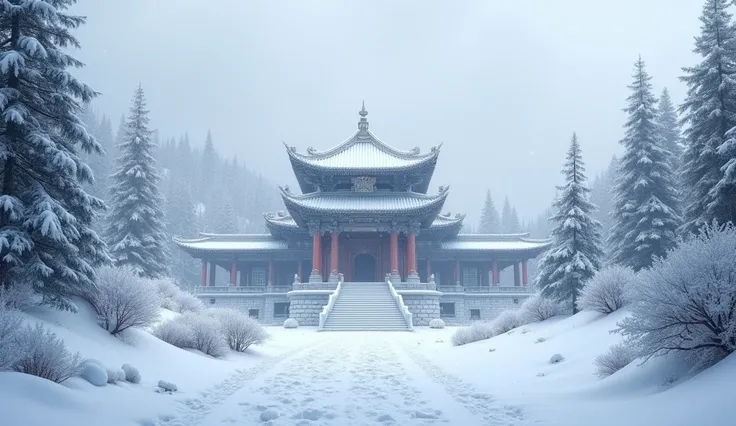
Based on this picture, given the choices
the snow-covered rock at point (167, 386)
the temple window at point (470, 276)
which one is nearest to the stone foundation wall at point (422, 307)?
the temple window at point (470, 276)

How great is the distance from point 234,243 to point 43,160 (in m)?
32.1

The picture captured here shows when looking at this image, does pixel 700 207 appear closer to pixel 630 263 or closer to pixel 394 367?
pixel 630 263

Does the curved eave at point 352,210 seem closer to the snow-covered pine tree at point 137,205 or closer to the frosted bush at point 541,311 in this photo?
the snow-covered pine tree at point 137,205

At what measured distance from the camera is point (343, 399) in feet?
22.2

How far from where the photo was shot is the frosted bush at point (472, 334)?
1593 cm

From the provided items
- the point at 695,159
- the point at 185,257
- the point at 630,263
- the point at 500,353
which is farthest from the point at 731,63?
the point at 185,257

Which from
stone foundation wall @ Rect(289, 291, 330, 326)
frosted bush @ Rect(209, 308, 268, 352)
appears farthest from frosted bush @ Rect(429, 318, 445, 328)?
frosted bush @ Rect(209, 308, 268, 352)

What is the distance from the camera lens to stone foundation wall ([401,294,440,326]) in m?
28.5

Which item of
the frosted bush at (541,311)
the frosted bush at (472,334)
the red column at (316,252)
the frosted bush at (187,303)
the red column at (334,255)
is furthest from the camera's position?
the red column at (316,252)

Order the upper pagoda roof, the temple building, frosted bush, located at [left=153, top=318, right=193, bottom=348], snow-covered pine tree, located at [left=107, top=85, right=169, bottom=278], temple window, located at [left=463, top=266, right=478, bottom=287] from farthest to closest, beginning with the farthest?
temple window, located at [left=463, top=266, right=478, bottom=287], the upper pagoda roof, the temple building, snow-covered pine tree, located at [left=107, top=85, right=169, bottom=278], frosted bush, located at [left=153, top=318, right=193, bottom=348]

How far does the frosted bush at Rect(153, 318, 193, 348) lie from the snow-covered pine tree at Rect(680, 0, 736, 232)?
13.7 meters

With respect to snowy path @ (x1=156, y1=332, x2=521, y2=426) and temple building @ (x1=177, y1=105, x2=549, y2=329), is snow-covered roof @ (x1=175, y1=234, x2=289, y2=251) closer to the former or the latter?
temple building @ (x1=177, y1=105, x2=549, y2=329)

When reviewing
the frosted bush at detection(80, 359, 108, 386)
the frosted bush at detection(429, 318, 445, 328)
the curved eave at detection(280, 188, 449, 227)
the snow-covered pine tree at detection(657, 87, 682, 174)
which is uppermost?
the snow-covered pine tree at detection(657, 87, 682, 174)

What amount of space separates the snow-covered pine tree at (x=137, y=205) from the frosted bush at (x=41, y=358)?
22598 mm
